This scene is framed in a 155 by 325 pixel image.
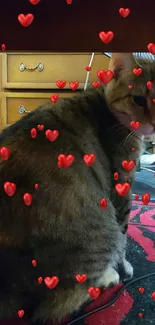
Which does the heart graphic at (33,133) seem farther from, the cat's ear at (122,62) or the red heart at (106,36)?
the red heart at (106,36)

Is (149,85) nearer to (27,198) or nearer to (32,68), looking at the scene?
(27,198)

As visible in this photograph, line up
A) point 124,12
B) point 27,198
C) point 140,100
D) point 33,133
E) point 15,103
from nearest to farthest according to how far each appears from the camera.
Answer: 1. point 124,12
2. point 27,198
3. point 33,133
4. point 140,100
5. point 15,103

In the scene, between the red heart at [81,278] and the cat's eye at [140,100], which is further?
the cat's eye at [140,100]

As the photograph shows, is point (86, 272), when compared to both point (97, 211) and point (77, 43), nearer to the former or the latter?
point (97, 211)

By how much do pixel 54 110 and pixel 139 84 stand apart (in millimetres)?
218

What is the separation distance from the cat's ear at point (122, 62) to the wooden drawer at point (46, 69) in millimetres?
828

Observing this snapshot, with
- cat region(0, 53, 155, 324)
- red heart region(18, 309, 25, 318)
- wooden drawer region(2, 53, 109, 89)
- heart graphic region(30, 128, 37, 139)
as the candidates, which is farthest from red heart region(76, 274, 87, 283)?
wooden drawer region(2, 53, 109, 89)

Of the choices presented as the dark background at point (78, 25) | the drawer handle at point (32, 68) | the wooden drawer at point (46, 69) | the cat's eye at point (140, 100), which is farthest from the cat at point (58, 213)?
the drawer handle at point (32, 68)

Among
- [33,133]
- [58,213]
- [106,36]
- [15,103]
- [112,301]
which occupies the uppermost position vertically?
[15,103]

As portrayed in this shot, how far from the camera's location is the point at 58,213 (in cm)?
78

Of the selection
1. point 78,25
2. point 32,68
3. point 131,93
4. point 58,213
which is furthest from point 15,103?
point 78,25

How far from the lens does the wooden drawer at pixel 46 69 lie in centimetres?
180

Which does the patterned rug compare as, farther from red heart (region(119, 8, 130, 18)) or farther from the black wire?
red heart (region(119, 8, 130, 18))

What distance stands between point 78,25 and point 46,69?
1.42 metres
